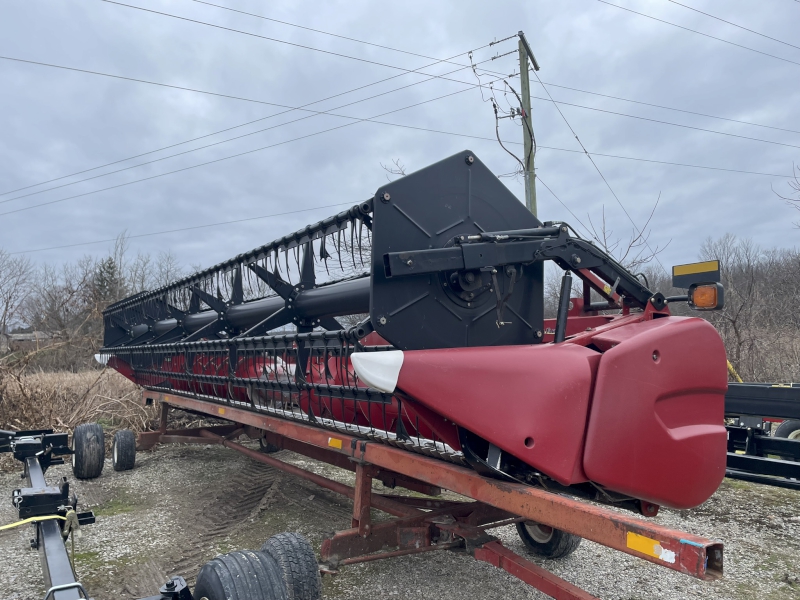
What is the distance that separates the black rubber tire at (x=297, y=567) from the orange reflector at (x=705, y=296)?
2.33 metres

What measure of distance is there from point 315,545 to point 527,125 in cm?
1011

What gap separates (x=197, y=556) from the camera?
13.9ft

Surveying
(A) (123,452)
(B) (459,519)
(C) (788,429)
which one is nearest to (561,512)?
(B) (459,519)

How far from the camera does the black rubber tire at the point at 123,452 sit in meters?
7.05

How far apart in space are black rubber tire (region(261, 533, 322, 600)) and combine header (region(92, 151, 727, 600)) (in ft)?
1.44

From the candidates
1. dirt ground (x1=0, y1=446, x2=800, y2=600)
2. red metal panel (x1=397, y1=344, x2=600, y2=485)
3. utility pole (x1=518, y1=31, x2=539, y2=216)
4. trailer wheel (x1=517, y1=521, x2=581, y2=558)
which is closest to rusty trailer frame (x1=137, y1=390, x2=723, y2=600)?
red metal panel (x1=397, y1=344, x2=600, y2=485)

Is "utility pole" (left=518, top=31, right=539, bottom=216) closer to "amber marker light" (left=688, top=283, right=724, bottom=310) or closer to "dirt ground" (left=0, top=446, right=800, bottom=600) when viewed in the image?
"dirt ground" (left=0, top=446, right=800, bottom=600)

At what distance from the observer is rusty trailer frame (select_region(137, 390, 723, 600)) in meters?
1.81

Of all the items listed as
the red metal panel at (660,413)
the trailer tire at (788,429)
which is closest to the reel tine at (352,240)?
the red metal panel at (660,413)

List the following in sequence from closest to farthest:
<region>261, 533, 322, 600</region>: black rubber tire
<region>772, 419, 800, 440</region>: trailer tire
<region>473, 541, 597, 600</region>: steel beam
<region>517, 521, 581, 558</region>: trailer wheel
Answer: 1. <region>473, 541, 597, 600</region>: steel beam
2. <region>261, 533, 322, 600</region>: black rubber tire
3. <region>517, 521, 581, 558</region>: trailer wheel
4. <region>772, 419, 800, 440</region>: trailer tire

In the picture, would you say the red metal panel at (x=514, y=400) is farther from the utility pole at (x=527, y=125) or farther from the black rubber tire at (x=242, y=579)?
the utility pole at (x=527, y=125)

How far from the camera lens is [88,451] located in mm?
6574


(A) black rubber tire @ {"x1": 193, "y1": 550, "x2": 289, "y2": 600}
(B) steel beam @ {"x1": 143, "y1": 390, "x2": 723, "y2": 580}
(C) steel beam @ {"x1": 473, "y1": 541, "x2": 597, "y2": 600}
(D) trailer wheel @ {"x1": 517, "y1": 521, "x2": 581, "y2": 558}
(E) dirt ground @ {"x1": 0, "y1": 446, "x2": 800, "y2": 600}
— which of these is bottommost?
(E) dirt ground @ {"x1": 0, "y1": 446, "x2": 800, "y2": 600}

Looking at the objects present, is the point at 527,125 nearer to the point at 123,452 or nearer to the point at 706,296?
the point at 123,452
